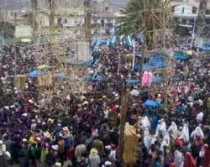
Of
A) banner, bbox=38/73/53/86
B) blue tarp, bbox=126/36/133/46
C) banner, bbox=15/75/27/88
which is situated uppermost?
blue tarp, bbox=126/36/133/46

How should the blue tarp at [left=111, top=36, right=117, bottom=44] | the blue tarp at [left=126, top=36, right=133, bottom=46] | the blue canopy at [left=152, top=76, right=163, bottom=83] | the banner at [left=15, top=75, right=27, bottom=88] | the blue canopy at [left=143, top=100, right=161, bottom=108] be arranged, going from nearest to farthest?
the blue canopy at [left=143, top=100, right=161, bottom=108], the blue canopy at [left=152, top=76, right=163, bottom=83], the banner at [left=15, top=75, right=27, bottom=88], the blue tarp at [left=126, top=36, right=133, bottom=46], the blue tarp at [left=111, top=36, right=117, bottom=44]

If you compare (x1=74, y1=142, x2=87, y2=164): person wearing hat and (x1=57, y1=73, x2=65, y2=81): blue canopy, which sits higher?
(x1=57, y1=73, x2=65, y2=81): blue canopy

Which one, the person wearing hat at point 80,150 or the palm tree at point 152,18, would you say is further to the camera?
the palm tree at point 152,18

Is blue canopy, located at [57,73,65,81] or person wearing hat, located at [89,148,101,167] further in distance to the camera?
blue canopy, located at [57,73,65,81]

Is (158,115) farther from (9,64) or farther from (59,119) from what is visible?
(9,64)

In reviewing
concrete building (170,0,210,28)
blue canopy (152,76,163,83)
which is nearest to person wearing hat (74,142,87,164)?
blue canopy (152,76,163,83)

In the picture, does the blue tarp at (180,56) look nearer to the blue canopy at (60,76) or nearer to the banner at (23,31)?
the blue canopy at (60,76)

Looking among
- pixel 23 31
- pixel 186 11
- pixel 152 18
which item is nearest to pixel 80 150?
pixel 152 18

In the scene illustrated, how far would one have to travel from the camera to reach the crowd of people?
27.7 feet

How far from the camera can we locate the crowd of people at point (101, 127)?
8430 millimetres

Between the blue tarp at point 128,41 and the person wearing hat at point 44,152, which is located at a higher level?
the blue tarp at point 128,41

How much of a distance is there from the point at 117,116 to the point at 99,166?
9.40 feet

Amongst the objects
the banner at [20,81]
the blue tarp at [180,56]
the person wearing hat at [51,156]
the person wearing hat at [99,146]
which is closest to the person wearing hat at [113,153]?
the person wearing hat at [99,146]

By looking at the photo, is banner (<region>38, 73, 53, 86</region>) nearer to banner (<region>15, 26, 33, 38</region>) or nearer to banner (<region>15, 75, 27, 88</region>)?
banner (<region>15, 75, 27, 88</region>)
